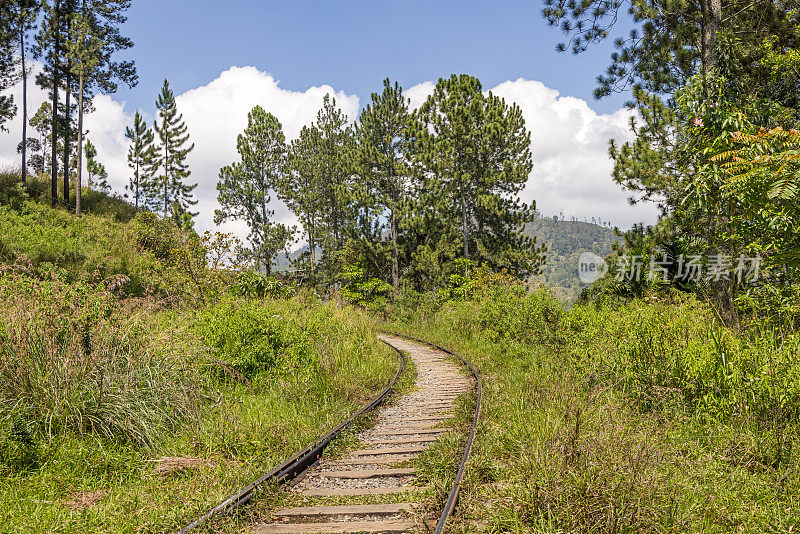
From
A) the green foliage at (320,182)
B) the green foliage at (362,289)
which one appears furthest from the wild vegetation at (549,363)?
the green foliage at (320,182)

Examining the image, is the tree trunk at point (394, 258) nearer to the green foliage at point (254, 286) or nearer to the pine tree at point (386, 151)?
the pine tree at point (386, 151)

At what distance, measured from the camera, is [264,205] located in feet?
129

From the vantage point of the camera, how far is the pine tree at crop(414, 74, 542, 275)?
26094mm

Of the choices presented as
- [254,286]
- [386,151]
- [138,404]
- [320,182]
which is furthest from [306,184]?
[138,404]

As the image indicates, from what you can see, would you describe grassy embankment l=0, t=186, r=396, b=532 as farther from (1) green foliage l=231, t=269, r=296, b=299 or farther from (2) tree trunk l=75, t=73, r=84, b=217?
(2) tree trunk l=75, t=73, r=84, b=217

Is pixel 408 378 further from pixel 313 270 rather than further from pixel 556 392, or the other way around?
pixel 313 270

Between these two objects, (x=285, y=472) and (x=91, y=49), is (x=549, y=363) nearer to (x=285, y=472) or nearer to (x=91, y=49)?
(x=285, y=472)

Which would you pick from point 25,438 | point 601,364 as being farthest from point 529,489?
point 25,438

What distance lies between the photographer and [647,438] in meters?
3.70

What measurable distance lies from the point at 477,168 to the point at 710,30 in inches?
732

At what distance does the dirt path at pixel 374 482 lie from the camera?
3766mm

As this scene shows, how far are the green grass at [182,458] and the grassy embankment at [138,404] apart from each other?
0.05ft

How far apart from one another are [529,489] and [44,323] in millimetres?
5857

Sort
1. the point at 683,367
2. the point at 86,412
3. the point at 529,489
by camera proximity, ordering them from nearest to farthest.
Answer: the point at 529,489 → the point at 86,412 → the point at 683,367
